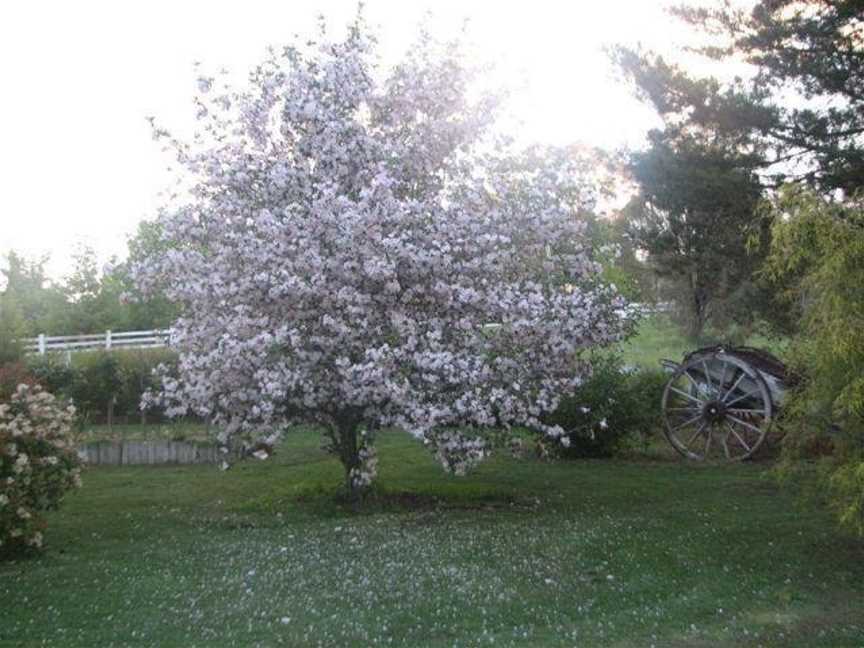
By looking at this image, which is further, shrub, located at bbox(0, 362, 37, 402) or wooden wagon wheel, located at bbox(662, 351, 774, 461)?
wooden wagon wheel, located at bbox(662, 351, 774, 461)

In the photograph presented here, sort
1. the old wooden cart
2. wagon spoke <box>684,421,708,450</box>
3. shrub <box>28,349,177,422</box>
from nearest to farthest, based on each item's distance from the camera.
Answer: the old wooden cart → wagon spoke <box>684,421,708,450</box> → shrub <box>28,349,177,422</box>

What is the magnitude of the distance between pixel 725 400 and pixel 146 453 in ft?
28.3

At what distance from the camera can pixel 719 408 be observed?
44.8 ft

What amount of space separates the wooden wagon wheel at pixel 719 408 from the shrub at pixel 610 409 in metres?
0.36

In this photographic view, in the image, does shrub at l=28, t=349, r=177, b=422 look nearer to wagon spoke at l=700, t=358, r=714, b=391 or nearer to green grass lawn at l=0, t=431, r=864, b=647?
green grass lawn at l=0, t=431, r=864, b=647

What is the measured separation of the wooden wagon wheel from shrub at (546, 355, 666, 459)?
1.20 ft

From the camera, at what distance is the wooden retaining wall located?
14.7 metres

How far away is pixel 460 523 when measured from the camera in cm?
937

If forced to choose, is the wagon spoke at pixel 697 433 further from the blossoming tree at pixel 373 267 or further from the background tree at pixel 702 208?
the blossoming tree at pixel 373 267

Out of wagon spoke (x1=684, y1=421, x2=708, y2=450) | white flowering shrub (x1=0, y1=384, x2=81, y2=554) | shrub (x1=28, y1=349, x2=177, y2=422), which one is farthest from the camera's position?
shrub (x1=28, y1=349, x2=177, y2=422)

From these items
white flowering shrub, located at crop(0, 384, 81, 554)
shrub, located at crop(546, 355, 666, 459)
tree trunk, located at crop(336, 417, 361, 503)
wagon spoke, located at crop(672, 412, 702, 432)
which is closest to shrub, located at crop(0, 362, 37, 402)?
white flowering shrub, located at crop(0, 384, 81, 554)

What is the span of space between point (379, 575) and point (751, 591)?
2.74 m

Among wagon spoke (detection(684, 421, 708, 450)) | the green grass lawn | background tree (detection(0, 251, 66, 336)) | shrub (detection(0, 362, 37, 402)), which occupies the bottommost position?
the green grass lawn

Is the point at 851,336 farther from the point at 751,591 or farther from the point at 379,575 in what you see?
the point at 379,575
